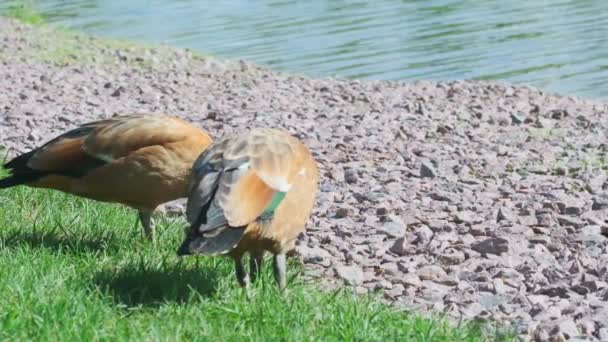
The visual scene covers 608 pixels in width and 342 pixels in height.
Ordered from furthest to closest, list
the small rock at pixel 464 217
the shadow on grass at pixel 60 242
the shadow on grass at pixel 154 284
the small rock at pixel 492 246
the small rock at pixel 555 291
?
the small rock at pixel 464 217, the small rock at pixel 492 246, the shadow on grass at pixel 60 242, the small rock at pixel 555 291, the shadow on grass at pixel 154 284

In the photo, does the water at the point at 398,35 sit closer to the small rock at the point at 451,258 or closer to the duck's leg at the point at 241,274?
the small rock at the point at 451,258

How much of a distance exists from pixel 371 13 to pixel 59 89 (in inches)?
316

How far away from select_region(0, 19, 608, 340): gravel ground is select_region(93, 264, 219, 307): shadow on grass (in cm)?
78

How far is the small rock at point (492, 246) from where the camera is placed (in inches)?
261

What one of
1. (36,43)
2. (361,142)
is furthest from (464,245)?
(36,43)

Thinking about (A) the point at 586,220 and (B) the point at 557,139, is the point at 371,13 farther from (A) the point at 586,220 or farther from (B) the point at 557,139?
(A) the point at 586,220

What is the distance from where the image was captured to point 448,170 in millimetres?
8883

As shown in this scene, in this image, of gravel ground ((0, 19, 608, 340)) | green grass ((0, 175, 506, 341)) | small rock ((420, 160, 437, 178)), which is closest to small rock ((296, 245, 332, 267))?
gravel ground ((0, 19, 608, 340))

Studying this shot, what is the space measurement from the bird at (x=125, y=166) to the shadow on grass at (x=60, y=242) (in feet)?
0.83

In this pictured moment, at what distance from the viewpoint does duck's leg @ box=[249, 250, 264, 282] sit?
5723mm

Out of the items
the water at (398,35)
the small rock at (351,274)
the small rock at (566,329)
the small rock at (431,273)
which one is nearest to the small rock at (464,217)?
the small rock at (431,273)

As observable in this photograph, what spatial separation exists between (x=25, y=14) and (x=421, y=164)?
15892 millimetres

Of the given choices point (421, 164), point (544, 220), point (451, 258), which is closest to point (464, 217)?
point (544, 220)

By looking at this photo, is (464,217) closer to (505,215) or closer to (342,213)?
(505,215)
